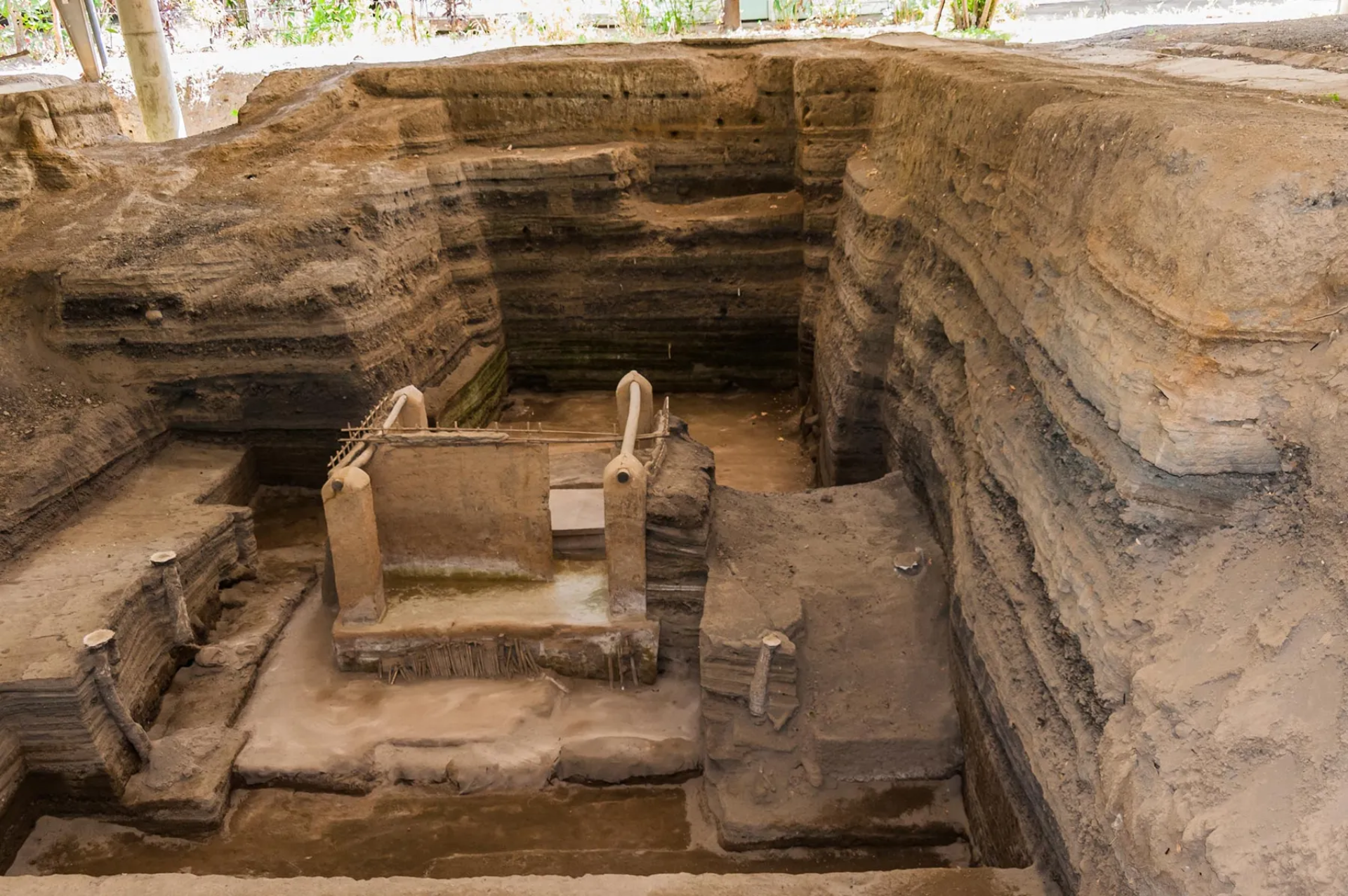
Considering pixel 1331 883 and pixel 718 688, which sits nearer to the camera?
pixel 1331 883

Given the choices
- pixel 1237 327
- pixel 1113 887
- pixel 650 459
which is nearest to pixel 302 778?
pixel 650 459

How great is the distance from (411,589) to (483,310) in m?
4.50

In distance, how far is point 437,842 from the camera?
4.39 meters

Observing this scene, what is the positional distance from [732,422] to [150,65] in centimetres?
833

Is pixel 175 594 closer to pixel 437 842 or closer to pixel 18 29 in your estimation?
pixel 437 842

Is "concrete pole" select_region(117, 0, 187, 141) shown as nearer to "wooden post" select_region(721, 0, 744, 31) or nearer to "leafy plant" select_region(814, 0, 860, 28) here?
"wooden post" select_region(721, 0, 744, 31)

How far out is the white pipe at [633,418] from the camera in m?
5.21

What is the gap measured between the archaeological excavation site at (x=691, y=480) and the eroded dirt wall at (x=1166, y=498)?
2 cm

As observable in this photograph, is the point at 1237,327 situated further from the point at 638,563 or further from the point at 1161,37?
the point at 1161,37

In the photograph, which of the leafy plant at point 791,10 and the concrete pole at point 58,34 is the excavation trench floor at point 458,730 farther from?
the concrete pole at point 58,34

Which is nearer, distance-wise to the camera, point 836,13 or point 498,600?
point 498,600

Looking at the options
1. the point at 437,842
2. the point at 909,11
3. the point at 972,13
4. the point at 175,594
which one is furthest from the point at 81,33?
the point at 437,842

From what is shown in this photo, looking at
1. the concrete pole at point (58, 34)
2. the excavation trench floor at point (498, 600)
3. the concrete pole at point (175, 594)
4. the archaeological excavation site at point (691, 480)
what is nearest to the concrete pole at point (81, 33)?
the concrete pole at point (58, 34)

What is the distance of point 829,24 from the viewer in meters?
13.1
